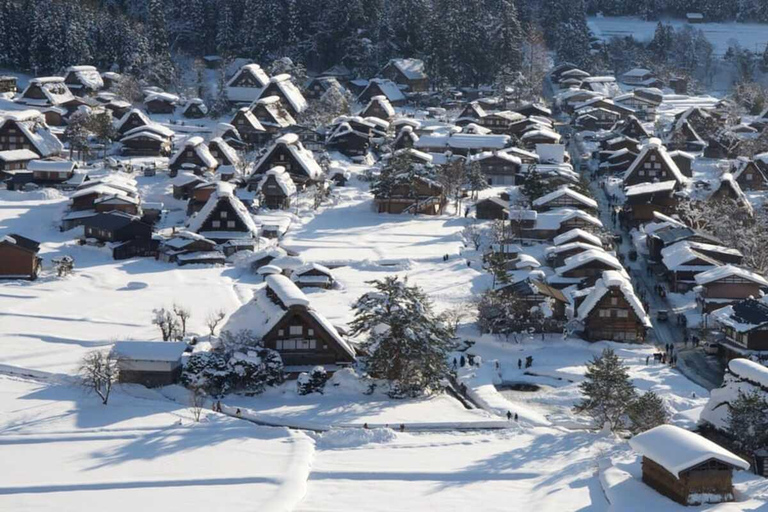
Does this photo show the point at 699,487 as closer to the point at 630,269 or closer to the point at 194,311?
the point at 194,311

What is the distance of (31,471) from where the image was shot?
23.7 meters

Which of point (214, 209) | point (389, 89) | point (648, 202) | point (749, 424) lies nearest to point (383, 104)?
point (389, 89)

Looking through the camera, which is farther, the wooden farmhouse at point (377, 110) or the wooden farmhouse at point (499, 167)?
the wooden farmhouse at point (377, 110)

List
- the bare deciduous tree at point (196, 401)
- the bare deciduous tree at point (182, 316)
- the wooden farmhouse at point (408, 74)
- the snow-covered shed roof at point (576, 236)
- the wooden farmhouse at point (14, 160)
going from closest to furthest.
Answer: the bare deciduous tree at point (196, 401)
the bare deciduous tree at point (182, 316)
the snow-covered shed roof at point (576, 236)
the wooden farmhouse at point (14, 160)
the wooden farmhouse at point (408, 74)

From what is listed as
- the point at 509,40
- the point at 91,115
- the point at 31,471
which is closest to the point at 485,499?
the point at 31,471

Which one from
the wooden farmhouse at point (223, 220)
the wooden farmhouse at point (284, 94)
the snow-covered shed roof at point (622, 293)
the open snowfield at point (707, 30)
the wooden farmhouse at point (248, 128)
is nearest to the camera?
the snow-covered shed roof at point (622, 293)

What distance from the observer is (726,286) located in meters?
37.8

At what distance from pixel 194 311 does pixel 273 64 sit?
4157 centimetres

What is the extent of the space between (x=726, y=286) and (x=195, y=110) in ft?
124

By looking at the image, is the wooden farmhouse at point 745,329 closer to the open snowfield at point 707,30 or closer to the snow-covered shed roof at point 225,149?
the snow-covered shed roof at point 225,149

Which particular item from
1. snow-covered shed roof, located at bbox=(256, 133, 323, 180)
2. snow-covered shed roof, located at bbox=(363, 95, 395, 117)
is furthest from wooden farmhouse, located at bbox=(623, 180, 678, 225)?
snow-covered shed roof, located at bbox=(363, 95, 395, 117)

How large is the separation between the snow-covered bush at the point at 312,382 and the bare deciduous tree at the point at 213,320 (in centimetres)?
435

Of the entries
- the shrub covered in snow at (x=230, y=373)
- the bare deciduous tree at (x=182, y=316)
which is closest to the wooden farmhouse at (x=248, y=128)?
the bare deciduous tree at (x=182, y=316)

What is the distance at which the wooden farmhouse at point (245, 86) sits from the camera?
69.5 meters
